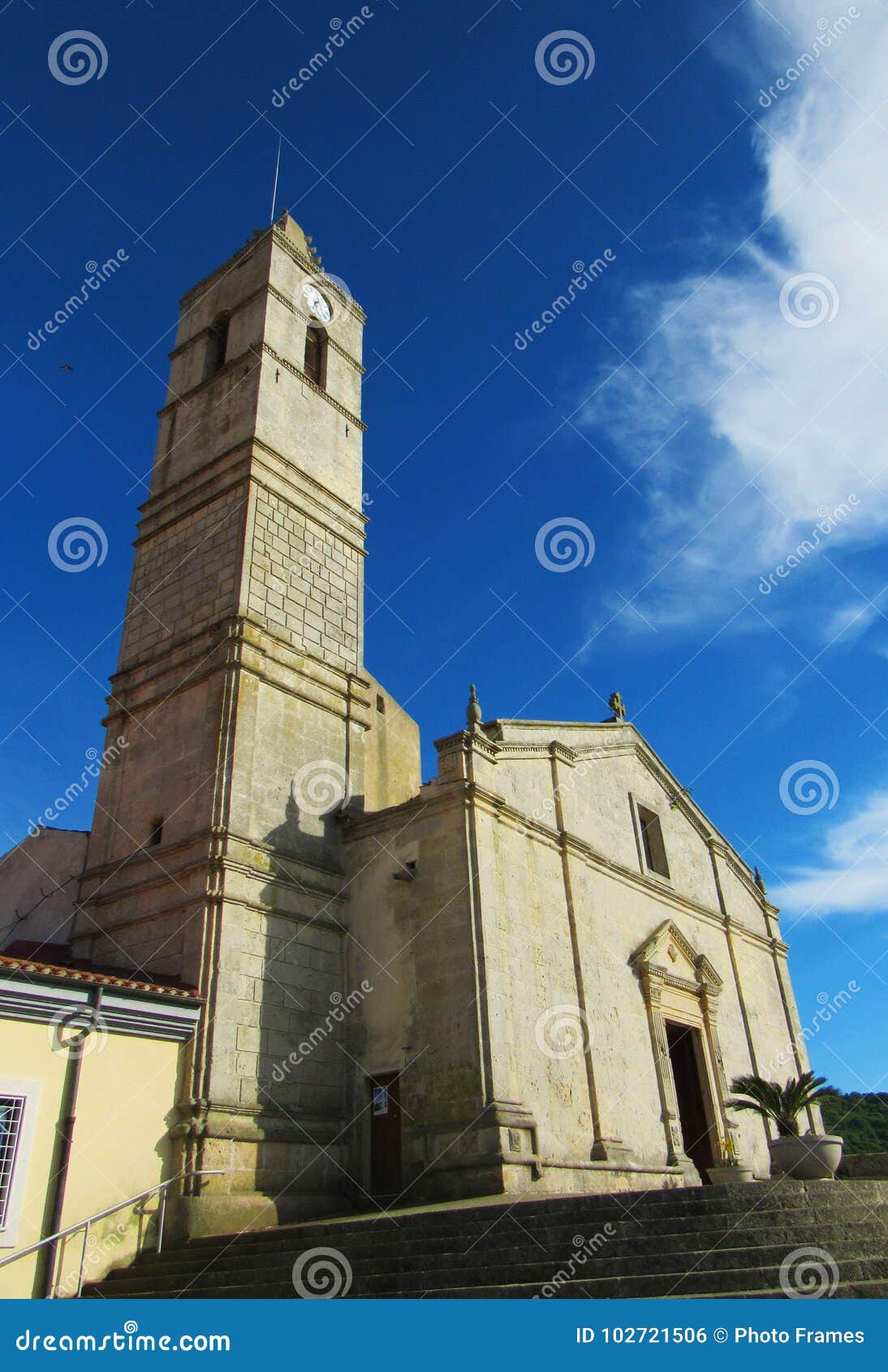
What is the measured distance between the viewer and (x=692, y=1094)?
838 inches

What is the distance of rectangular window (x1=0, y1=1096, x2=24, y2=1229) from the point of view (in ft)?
38.9

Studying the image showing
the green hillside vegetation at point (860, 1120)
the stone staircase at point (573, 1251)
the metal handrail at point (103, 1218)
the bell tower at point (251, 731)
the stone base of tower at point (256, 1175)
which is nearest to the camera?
the stone staircase at point (573, 1251)

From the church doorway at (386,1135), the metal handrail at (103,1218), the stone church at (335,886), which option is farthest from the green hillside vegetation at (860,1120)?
the metal handrail at (103,1218)

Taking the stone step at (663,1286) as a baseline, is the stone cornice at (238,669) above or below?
above

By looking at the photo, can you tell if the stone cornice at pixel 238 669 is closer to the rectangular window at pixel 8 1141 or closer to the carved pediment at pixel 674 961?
the carved pediment at pixel 674 961

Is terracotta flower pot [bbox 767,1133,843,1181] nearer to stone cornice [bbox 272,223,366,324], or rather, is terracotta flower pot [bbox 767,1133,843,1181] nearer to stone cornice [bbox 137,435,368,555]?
stone cornice [bbox 137,435,368,555]

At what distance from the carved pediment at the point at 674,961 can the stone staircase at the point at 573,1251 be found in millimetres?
8920

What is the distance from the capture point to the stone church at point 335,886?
15.4 metres

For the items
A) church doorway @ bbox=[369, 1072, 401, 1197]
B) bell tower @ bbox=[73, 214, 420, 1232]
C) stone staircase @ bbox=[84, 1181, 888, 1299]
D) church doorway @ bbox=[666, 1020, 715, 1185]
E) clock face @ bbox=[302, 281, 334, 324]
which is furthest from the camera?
clock face @ bbox=[302, 281, 334, 324]

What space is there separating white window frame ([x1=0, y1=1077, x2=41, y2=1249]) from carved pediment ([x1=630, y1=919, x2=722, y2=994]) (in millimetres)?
11961

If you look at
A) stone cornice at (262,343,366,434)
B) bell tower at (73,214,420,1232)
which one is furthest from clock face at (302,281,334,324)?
stone cornice at (262,343,366,434)
